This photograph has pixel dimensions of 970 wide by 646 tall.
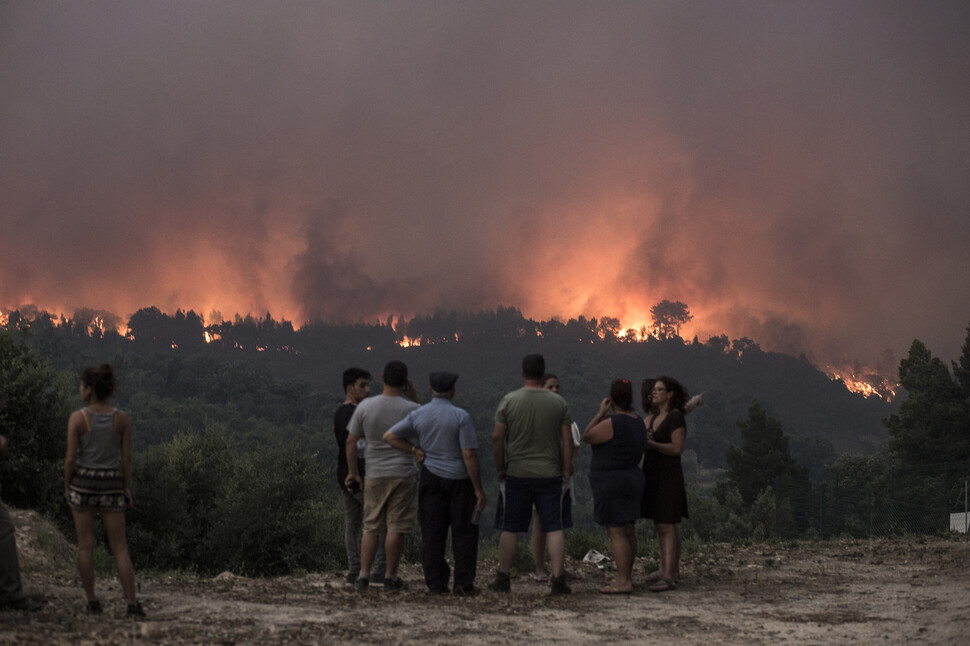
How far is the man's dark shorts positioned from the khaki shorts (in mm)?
851

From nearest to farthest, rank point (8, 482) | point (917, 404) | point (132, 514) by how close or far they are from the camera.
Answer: point (8, 482), point (132, 514), point (917, 404)

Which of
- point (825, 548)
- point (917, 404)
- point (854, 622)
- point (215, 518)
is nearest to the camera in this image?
point (854, 622)

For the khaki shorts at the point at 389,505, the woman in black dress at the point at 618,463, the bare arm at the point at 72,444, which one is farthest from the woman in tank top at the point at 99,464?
the woman in black dress at the point at 618,463

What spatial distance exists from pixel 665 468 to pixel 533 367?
1860 mm

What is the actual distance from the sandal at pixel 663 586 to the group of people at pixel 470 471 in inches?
17.6

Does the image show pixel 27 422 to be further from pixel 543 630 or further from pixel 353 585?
pixel 543 630

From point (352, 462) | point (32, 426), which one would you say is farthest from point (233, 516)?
point (352, 462)

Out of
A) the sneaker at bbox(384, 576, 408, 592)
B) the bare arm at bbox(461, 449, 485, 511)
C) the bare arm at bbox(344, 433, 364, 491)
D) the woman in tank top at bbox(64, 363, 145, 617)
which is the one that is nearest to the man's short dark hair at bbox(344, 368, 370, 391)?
the bare arm at bbox(344, 433, 364, 491)

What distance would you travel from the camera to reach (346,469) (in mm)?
9406

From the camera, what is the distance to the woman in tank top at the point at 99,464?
7.02 meters

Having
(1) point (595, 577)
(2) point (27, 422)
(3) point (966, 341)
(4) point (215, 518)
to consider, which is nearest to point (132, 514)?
(4) point (215, 518)

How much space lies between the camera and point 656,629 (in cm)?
766

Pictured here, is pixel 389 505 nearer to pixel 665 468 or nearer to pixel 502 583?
pixel 502 583

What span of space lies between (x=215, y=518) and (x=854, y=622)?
74.4 ft
